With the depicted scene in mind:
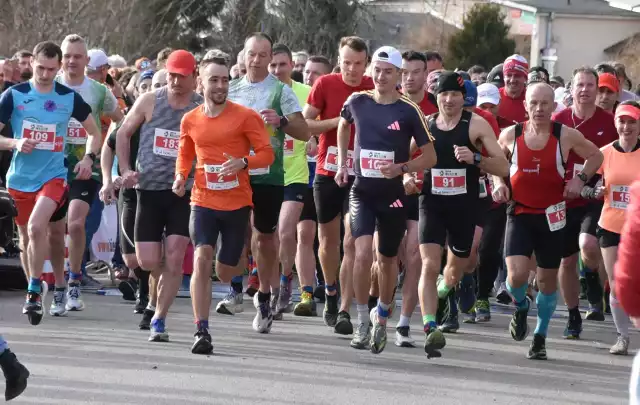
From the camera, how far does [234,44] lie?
4188 cm

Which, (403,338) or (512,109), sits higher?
(512,109)

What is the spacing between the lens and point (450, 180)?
33.0 ft

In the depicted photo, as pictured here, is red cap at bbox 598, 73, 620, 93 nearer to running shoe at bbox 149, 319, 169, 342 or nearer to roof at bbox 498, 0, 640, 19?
running shoe at bbox 149, 319, 169, 342

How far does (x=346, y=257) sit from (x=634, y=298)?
20.8ft

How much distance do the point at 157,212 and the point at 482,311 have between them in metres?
3.52

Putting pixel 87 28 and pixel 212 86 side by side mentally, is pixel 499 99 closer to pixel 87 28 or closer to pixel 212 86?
pixel 212 86

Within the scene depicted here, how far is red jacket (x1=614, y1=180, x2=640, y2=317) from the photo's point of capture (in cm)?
467

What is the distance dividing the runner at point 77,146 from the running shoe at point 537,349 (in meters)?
3.89

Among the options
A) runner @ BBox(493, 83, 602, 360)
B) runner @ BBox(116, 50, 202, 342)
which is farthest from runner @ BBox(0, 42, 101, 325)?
runner @ BBox(493, 83, 602, 360)

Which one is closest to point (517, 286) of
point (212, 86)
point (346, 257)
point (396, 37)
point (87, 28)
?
point (346, 257)

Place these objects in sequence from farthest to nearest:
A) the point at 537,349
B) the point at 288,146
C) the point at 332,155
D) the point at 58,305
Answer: the point at 288,146, the point at 58,305, the point at 332,155, the point at 537,349

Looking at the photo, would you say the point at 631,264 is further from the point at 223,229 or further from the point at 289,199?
the point at 289,199

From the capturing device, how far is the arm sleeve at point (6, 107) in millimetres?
10969

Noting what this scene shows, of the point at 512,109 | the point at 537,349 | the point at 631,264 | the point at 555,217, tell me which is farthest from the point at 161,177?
the point at 631,264
